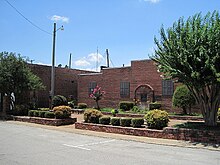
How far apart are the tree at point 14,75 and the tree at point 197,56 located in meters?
14.7

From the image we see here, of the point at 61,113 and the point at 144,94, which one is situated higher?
the point at 144,94

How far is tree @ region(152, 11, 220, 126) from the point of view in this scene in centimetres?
1197

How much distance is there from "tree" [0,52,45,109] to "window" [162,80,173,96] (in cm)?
1209

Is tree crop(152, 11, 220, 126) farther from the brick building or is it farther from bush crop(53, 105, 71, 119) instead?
the brick building

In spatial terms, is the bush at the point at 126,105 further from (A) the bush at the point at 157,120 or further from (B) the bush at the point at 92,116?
(A) the bush at the point at 157,120

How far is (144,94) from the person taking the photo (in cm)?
2733

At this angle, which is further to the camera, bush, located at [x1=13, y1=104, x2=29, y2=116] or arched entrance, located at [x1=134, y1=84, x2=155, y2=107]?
arched entrance, located at [x1=134, y1=84, x2=155, y2=107]

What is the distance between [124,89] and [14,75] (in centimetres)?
1157

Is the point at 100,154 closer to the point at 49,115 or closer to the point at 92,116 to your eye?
the point at 92,116

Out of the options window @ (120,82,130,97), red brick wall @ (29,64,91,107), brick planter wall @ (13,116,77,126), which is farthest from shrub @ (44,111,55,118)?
red brick wall @ (29,64,91,107)

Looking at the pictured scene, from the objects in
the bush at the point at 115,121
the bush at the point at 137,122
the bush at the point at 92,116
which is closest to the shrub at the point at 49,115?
the bush at the point at 92,116

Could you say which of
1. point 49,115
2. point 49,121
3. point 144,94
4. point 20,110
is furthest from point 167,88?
point 20,110

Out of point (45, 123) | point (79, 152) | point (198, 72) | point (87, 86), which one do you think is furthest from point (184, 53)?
point (87, 86)

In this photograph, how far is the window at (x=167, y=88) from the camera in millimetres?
25375
